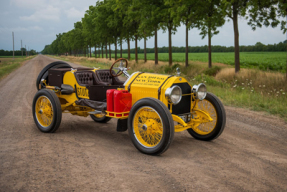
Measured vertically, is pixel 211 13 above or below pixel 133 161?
above

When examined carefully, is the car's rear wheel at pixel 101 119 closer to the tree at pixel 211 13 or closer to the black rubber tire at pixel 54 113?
the black rubber tire at pixel 54 113

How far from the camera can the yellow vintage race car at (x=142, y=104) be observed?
429cm

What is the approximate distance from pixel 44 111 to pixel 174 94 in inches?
120

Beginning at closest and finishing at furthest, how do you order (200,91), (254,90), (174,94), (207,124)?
1. (174,94)
2. (200,91)
3. (207,124)
4. (254,90)

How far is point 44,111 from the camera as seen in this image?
19.1ft

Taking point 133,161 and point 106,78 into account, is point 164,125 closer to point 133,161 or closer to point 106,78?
point 133,161

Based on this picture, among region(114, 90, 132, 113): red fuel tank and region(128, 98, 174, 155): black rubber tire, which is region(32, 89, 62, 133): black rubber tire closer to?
region(114, 90, 132, 113): red fuel tank

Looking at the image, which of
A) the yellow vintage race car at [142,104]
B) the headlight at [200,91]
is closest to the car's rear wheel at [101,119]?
the yellow vintage race car at [142,104]

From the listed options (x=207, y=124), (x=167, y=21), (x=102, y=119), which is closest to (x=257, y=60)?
(x=167, y=21)

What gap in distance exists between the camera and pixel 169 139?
402 centimetres

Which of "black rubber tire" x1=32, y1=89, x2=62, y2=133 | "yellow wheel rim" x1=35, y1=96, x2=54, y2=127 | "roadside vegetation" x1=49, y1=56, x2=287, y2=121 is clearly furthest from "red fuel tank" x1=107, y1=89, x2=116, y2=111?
"roadside vegetation" x1=49, y1=56, x2=287, y2=121

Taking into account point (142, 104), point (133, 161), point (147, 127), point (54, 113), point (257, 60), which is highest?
point (257, 60)

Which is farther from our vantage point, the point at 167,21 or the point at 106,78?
Answer: the point at 167,21

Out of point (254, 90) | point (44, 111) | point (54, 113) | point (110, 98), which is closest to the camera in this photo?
point (110, 98)
